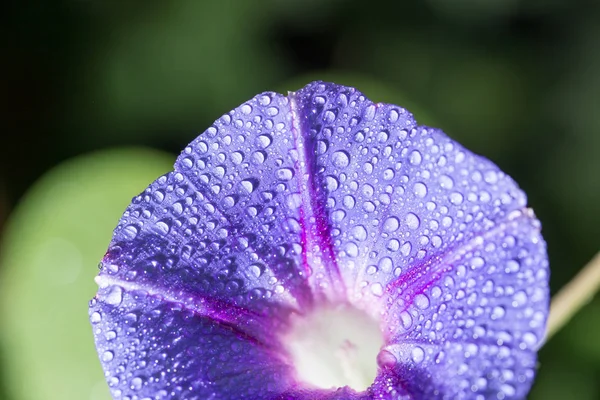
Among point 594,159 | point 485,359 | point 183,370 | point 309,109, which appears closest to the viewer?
point 485,359

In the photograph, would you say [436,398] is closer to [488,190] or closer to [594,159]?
[488,190]

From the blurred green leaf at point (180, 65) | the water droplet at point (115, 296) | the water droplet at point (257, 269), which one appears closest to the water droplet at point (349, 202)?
the water droplet at point (257, 269)

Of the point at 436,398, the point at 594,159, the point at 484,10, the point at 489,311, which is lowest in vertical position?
the point at 436,398

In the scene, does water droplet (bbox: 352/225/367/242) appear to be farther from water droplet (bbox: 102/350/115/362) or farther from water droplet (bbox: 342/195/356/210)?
water droplet (bbox: 102/350/115/362)

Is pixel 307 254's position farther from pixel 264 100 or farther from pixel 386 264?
pixel 264 100

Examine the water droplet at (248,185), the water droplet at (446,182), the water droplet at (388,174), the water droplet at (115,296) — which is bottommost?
the water droplet at (115,296)

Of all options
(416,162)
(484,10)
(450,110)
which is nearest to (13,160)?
(450,110)

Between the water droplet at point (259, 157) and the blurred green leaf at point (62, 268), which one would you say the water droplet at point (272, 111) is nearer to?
the water droplet at point (259, 157)
